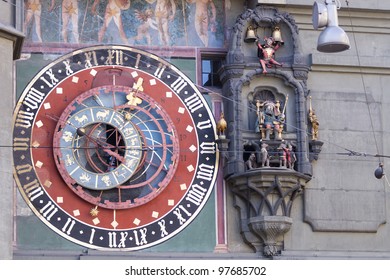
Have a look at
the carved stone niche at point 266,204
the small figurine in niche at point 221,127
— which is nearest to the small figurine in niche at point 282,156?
the carved stone niche at point 266,204

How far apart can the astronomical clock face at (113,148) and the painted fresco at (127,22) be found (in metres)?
0.28

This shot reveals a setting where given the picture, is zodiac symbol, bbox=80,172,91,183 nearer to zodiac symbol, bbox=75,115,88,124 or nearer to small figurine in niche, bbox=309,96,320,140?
zodiac symbol, bbox=75,115,88,124

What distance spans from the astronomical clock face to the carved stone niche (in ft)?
2.06

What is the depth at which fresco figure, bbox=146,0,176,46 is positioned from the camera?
70.5 ft

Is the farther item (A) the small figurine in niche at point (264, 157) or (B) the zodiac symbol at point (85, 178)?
(A) the small figurine in niche at point (264, 157)

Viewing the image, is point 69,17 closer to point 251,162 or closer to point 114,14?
point 114,14

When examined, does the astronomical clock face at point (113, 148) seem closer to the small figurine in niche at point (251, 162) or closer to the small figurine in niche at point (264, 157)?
the small figurine in niche at point (251, 162)

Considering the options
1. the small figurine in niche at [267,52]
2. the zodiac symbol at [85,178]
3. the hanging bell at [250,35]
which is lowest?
the zodiac symbol at [85,178]

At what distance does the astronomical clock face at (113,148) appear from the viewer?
20.3 metres

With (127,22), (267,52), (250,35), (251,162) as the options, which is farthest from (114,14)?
(251,162)

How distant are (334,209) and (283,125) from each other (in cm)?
157

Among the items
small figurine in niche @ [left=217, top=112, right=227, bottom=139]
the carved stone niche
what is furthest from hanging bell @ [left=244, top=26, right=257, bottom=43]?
the carved stone niche

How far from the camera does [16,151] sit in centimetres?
2031
